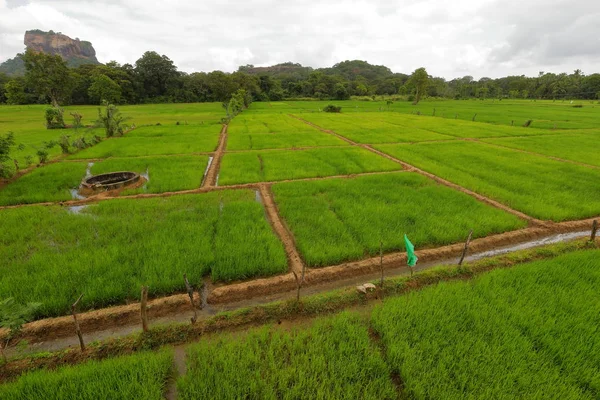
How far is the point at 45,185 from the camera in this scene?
840 centimetres

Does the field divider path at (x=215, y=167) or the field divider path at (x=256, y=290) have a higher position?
the field divider path at (x=215, y=167)

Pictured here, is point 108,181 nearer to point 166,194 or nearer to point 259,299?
point 166,194

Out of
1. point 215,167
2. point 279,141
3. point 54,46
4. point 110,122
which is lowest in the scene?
point 215,167

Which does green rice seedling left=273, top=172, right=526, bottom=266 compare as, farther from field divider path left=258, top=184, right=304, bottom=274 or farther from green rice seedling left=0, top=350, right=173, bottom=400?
green rice seedling left=0, top=350, right=173, bottom=400

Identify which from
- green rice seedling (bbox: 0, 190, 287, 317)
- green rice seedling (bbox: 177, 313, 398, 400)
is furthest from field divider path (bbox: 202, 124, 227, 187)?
green rice seedling (bbox: 177, 313, 398, 400)

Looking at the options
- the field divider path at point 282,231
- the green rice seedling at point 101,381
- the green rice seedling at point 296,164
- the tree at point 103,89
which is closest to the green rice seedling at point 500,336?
the field divider path at point 282,231

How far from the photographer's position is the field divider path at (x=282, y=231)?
4.71 meters

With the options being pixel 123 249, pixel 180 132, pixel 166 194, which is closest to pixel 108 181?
pixel 166 194

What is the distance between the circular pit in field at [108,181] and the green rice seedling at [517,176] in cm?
1019

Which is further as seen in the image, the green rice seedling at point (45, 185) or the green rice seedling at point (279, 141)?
Result: the green rice seedling at point (279, 141)

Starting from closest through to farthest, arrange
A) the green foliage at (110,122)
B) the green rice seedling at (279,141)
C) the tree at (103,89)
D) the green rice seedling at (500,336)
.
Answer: the green rice seedling at (500,336) < the green rice seedling at (279,141) < the green foliage at (110,122) < the tree at (103,89)

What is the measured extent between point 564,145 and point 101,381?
19994 millimetres

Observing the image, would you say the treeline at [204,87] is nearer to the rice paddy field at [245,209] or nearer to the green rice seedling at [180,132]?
the green rice seedling at [180,132]

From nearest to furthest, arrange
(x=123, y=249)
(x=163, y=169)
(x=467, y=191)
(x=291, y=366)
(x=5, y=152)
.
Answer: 1. (x=291, y=366)
2. (x=123, y=249)
3. (x=467, y=191)
4. (x=5, y=152)
5. (x=163, y=169)
